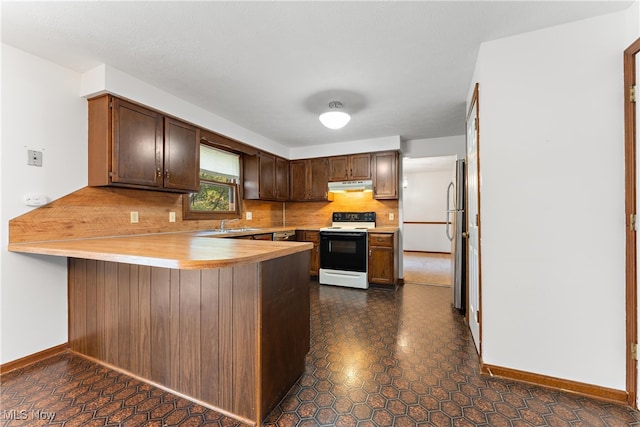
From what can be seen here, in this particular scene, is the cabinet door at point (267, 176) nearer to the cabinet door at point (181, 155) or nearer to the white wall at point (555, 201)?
the cabinet door at point (181, 155)

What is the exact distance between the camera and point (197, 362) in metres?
1.66

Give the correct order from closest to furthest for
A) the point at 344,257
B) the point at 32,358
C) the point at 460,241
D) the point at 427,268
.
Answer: the point at 32,358 < the point at 460,241 < the point at 344,257 < the point at 427,268

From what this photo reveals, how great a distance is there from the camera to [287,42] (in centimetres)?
196

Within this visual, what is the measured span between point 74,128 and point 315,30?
2.23m

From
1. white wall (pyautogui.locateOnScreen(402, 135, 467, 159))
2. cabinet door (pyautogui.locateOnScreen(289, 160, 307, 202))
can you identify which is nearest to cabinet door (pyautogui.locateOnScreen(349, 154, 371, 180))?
white wall (pyautogui.locateOnScreen(402, 135, 467, 159))

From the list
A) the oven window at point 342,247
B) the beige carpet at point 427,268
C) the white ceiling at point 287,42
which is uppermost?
the white ceiling at point 287,42

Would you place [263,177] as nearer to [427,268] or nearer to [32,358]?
[32,358]

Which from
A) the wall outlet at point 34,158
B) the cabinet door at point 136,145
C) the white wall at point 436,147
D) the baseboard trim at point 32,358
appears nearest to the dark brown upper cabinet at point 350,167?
the white wall at point 436,147

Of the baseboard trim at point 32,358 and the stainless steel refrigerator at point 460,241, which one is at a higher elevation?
the stainless steel refrigerator at point 460,241

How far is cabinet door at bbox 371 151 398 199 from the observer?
4.37 meters

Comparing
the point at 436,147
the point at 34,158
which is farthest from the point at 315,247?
the point at 34,158

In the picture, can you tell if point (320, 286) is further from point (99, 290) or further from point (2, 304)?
point (2, 304)

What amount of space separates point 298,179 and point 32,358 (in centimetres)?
386

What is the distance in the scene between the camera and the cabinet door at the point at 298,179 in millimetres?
4977
